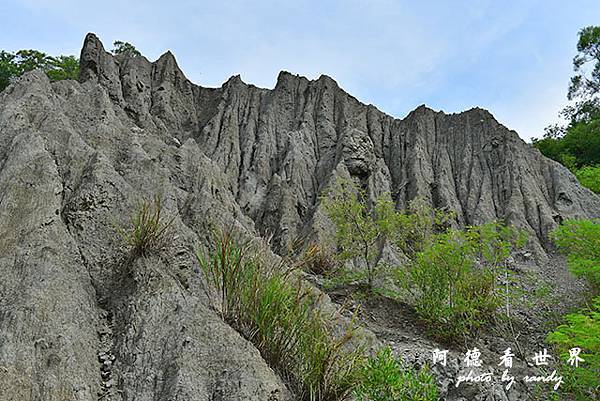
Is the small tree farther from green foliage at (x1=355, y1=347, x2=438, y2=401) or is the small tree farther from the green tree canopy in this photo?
the green tree canopy

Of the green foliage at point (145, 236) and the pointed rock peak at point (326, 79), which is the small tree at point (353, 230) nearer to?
the green foliage at point (145, 236)

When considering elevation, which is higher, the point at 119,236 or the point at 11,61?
the point at 11,61

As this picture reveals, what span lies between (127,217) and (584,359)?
6210 mm

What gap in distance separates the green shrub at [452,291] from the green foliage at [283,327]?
413 centimetres

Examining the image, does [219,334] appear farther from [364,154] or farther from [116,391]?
[364,154]

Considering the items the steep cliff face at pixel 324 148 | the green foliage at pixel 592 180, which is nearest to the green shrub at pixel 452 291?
the steep cliff face at pixel 324 148

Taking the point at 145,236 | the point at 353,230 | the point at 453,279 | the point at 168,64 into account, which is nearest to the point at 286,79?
the point at 168,64

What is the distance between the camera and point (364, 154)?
67.4 feet

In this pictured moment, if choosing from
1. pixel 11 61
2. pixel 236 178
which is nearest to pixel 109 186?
pixel 236 178

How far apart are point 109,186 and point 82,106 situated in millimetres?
4525

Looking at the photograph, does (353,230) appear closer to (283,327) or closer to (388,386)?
(283,327)

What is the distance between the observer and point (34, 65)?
28750 mm

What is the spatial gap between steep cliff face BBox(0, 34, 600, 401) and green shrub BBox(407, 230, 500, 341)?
136 inches

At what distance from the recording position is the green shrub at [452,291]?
30.4ft
